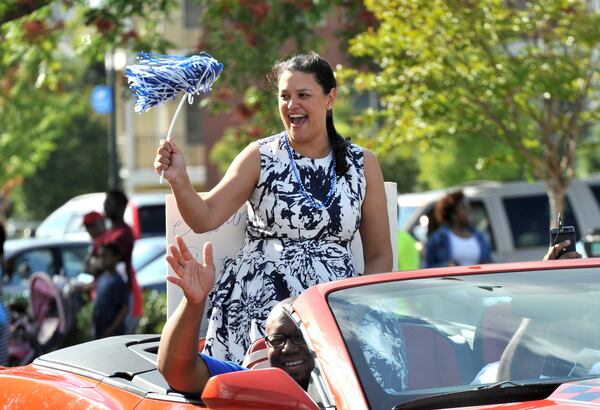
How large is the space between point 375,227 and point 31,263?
33.1ft

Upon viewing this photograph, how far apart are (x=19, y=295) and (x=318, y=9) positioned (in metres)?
4.19

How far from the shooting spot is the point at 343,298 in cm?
376

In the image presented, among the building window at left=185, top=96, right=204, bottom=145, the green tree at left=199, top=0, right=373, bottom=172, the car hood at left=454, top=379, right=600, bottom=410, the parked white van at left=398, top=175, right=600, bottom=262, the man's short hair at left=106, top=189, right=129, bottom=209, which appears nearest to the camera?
the car hood at left=454, top=379, right=600, bottom=410

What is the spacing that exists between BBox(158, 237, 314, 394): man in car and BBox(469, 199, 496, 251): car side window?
34.3 feet

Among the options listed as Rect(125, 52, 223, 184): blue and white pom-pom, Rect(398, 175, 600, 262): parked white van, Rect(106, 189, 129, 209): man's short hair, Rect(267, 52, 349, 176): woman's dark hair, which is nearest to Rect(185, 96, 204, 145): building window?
Rect(398, 175, 600, 262): parked white van

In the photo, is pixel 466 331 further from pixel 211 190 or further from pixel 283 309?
pixel 211 190

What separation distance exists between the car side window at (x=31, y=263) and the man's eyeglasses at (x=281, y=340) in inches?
427

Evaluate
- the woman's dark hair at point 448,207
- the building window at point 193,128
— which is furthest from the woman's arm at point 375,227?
the building window at point 193,128

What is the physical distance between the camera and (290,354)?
380cm

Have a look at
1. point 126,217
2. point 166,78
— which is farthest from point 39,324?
point 126,217

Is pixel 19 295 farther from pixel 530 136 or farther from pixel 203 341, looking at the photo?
pixel 203 341

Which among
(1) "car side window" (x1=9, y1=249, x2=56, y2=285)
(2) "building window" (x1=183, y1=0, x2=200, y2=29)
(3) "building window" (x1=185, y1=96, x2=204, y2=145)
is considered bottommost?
(1) "car side window" (x1=9, y1=249, x2=56, y2=285)

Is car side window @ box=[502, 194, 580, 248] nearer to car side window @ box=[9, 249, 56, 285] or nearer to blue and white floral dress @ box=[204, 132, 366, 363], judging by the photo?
car side window @ box=[9, 249, 56, 285]

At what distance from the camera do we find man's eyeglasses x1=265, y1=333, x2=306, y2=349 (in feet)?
12.4
